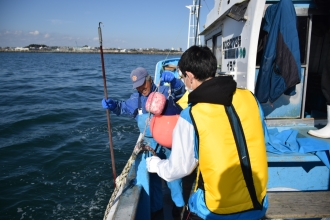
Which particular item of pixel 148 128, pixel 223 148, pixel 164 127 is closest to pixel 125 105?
pixel 148 128

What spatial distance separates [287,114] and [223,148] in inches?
120

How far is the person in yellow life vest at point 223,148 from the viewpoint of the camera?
1.50m

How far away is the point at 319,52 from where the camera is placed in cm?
465

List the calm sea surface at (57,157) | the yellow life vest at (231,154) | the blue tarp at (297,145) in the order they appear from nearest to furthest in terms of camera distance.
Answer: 1. the yellow life vest at (231,154)
2. the blue tarp at (297,145)
3. the calm sea surface at (57,157)

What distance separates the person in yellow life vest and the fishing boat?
902mm

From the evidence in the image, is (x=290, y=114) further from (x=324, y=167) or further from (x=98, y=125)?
(x=98, y=125)

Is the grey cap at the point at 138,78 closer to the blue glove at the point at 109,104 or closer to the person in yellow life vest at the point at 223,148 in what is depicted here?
the blue glove at the point at 109,104

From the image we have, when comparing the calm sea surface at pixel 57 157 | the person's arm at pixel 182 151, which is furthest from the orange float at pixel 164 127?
the calm sea surface at pixel 57 157

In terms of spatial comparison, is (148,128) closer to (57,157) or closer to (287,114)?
(287,114)

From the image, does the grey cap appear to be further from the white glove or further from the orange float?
the white glove

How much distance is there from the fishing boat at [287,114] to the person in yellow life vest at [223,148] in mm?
902

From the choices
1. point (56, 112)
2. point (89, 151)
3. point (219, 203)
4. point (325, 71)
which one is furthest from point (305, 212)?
point (56, 112)

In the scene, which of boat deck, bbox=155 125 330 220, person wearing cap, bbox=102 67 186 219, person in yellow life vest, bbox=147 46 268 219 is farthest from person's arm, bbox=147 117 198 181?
boat deck, bbox=155 125 330 220

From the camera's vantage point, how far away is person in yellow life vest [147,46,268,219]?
1.50 metres
